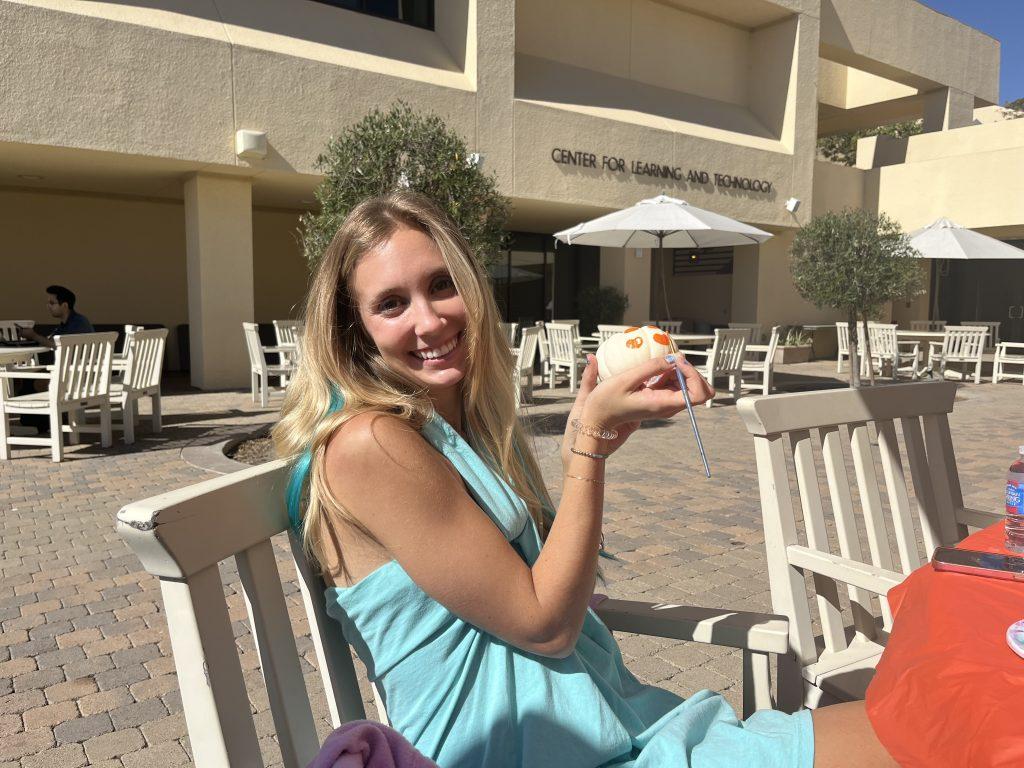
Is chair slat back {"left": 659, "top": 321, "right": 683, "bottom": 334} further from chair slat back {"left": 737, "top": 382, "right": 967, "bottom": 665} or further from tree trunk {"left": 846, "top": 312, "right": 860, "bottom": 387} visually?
chair slat back {"left": 737, "top": 382, "right": 967, "bottom": 665}

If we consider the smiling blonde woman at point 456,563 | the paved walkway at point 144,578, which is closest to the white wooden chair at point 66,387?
the paved walkway at point 144,578

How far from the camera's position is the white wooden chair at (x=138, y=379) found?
24.8 feet

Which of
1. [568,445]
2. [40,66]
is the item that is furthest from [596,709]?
[40,66]

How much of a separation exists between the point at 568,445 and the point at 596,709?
1.73 ft

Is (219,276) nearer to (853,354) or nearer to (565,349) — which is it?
(565,349)

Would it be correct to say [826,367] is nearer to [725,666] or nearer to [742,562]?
[742,562]

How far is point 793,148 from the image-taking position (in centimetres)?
1780

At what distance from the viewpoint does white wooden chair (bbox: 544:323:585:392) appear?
1180 cm

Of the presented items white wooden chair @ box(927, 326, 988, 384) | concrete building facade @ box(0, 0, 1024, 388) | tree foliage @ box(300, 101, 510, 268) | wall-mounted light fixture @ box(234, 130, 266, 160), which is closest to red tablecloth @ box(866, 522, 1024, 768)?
tree foliage @ box(300, 101, 510, 268)

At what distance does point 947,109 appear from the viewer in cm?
2098

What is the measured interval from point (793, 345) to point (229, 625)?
18593 mm

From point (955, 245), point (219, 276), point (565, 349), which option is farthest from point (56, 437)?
point (955, 245)

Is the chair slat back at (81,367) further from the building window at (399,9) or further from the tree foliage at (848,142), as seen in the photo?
the tree foliage at (848,142)

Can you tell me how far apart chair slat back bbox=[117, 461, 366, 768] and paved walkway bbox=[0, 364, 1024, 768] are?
4.90 ft
